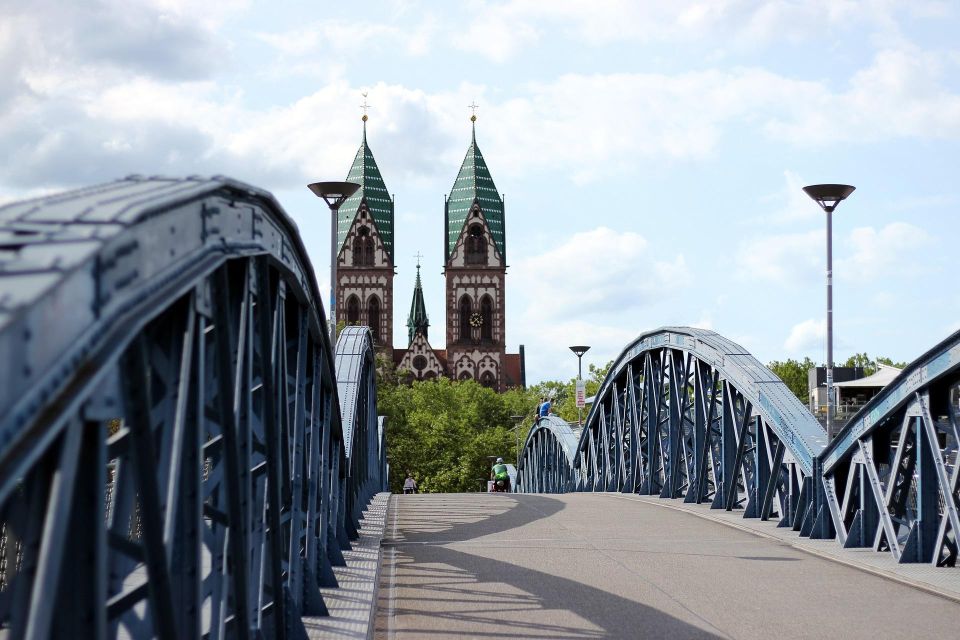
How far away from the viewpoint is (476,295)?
122m

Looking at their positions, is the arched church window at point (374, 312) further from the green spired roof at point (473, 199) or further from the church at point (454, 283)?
the green spired roof at point (473, 199)

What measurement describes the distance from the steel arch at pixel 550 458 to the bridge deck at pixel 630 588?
18.0 m

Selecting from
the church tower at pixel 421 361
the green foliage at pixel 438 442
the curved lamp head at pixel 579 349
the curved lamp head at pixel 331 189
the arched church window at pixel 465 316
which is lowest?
the green foliage at pixel 438 442

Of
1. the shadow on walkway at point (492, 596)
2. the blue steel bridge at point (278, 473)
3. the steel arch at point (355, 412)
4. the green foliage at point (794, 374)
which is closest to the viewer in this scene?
the blue steel bridge at point (278, 473)

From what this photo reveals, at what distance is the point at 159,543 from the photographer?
3.85 m

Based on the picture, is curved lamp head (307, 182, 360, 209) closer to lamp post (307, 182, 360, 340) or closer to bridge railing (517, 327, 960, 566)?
lamp post (307, 182, 360, 340)

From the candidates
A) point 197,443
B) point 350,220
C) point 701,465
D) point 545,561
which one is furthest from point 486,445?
point 197,443

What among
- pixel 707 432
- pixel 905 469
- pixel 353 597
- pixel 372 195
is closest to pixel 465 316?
pixel 372 195

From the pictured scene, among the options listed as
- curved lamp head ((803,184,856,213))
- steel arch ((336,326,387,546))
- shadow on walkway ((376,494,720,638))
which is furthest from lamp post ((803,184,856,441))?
steel arch ((336,326,387,546))

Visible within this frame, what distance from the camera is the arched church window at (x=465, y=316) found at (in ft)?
397

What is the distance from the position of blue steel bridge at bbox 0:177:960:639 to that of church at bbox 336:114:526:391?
97218 millimetres

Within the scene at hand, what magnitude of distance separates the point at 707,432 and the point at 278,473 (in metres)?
13.5

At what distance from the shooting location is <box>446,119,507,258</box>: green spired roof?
402 ft

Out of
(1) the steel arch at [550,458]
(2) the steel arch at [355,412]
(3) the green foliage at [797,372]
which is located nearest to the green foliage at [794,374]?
(3) the green foliage at [797,372]
